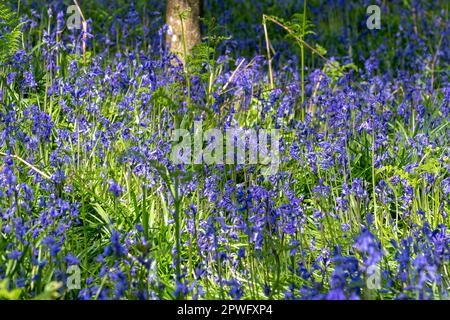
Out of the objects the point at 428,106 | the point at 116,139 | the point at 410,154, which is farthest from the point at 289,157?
the point at 428,106

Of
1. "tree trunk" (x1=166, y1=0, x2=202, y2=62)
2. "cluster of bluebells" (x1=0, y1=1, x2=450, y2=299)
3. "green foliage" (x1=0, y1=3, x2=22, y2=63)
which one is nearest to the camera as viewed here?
"cluster of bluebells" (x1=0, y1=1, x2=450, y2=299)

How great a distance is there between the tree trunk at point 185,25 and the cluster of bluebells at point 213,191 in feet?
0.69

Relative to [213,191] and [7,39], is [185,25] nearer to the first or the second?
[7,39]

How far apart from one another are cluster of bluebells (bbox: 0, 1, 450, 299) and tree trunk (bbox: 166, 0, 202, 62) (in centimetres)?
21

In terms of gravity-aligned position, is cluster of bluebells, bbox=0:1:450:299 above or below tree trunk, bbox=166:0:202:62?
below

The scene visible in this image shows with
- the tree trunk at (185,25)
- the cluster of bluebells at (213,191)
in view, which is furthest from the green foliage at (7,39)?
the tree trunk at (185,25)

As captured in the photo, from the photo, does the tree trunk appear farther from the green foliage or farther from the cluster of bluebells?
the green foliage

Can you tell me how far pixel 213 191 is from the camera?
3994mm

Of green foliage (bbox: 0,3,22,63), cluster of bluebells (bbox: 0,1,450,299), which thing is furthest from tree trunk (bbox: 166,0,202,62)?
green foliage (bbox: 0,3,22,63)

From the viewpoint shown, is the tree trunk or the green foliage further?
the tree trunk

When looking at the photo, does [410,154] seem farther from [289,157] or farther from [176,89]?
[176,89]

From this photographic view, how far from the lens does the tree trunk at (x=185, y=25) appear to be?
5.92m

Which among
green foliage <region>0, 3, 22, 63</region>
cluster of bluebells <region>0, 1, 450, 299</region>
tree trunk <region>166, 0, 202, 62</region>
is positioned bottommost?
cluster of bluebells <region>0, 1, 450, 299</region>

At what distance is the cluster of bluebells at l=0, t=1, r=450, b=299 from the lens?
10.6ft
